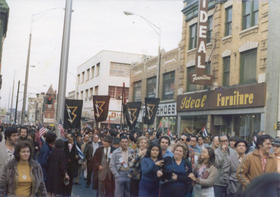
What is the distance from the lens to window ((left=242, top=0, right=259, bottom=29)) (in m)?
19.2

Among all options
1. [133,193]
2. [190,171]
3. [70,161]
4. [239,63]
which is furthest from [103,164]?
[239,63]

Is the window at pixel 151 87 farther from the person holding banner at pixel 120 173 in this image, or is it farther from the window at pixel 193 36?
the person holding banner at pixel 120 173

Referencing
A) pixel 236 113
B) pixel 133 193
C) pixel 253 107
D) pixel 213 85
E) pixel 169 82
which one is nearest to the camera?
pixel 133 193

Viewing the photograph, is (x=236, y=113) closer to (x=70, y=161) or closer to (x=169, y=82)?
(x=169, y=82)

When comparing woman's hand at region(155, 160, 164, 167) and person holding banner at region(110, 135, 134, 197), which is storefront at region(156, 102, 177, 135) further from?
woman's hand at region(155, 160, 164, 167)

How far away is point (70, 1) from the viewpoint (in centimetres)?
1359

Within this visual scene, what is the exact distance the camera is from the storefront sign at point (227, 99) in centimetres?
1788

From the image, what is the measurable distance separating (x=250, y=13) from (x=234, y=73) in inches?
125

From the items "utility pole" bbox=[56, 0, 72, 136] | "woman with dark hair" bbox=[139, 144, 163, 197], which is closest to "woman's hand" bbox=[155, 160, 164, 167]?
"woman with dark hair" bbox=[139, 144, 163, 197]

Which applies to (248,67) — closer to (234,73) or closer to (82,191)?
(234,73)

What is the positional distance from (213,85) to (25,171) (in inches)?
689

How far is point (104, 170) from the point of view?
873 centimetres

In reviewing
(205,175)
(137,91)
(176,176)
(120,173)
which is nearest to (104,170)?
(120,173)

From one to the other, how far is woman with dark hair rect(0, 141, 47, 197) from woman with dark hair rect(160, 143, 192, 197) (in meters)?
2.01
